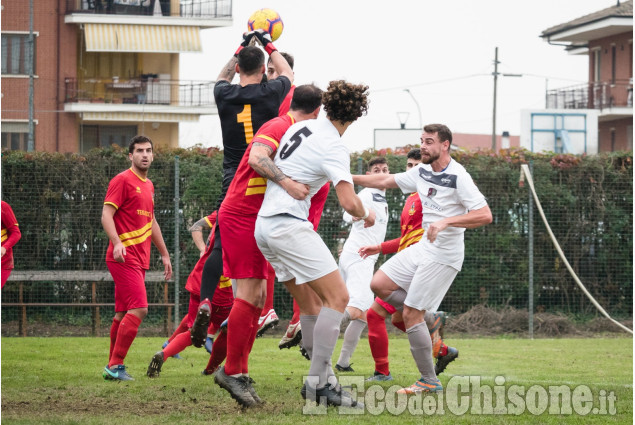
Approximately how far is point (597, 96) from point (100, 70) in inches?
869

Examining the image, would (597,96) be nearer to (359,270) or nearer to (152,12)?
(152,12)

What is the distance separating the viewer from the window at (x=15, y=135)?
33000 millimetres

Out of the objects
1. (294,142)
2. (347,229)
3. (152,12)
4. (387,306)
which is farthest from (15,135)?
(294,142)

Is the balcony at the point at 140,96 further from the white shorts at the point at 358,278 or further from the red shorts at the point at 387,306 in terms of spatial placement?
the red shorts at the point at 387,306

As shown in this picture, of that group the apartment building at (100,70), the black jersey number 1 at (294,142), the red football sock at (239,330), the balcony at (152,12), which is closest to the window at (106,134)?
the apartment building at (100,70)

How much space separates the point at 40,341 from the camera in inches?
518

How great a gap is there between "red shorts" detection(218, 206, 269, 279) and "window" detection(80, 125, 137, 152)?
30.0m

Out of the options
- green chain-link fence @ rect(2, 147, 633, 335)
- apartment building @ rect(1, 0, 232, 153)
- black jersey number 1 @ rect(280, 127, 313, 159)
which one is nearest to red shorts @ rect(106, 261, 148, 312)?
black jersey number 1 @ rect(280, 127, 313, 159)

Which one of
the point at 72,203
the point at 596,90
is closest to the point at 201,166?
the point at 72,203

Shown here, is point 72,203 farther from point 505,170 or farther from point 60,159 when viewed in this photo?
point 505,170

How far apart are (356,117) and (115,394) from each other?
296 cm

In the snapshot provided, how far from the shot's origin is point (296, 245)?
A: 6367 millimetres

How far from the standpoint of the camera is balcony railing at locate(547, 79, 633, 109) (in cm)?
4172

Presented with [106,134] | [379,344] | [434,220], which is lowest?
[379,344]
